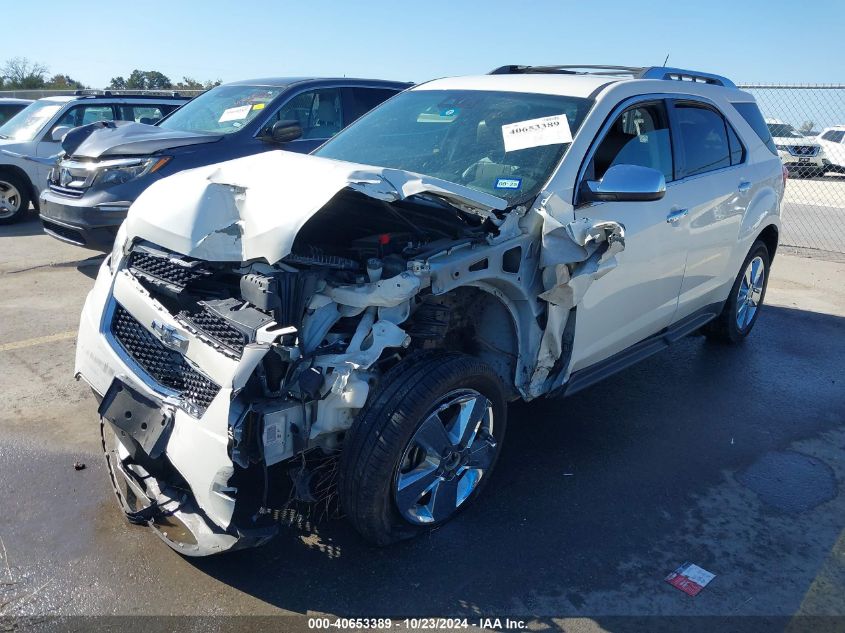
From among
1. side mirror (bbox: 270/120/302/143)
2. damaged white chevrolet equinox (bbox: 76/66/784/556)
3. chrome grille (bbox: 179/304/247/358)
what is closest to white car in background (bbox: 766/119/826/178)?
side mirror (bbox: 270/120/302/143)

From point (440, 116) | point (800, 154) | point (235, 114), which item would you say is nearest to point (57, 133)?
point (235, 114)

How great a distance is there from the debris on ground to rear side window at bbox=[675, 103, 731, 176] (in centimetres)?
240

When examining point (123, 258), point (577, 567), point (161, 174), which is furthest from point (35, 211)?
point (577, 567)

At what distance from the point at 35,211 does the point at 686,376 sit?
33.4 ft

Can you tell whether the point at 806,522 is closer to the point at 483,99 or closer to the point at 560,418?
the point at 560,418

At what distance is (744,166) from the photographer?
197 inches

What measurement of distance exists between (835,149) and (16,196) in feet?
70.2

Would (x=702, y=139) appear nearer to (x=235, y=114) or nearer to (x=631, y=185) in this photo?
(x=631, y=185)

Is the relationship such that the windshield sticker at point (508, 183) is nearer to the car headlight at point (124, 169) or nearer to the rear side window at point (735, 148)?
the rear side window at point (735, 148)

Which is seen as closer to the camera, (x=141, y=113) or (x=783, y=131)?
(x=141, y=113)

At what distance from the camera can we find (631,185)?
10.9 feet

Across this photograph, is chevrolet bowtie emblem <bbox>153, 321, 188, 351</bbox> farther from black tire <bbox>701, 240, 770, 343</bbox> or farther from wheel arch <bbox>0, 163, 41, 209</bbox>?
wheel arch <bbox>0, 163, 41, 209</bbox>

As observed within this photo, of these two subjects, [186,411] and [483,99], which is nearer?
[186,411]

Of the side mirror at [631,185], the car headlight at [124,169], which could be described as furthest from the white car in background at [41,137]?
the side mirror at [631,185]
